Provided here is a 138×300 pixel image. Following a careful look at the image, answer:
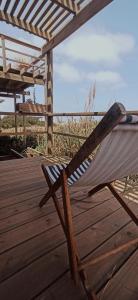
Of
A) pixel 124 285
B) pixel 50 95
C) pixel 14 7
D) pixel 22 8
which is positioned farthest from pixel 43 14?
pixel 124 285

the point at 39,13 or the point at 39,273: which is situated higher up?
the point at 39,13

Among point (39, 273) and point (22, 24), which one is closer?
point (39, 273)

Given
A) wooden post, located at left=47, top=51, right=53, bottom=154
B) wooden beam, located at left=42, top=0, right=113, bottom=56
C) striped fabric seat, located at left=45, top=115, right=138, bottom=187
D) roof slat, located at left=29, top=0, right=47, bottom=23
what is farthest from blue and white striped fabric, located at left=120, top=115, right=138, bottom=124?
wooden post, located at left=47, top=51, right=53, bottom=154

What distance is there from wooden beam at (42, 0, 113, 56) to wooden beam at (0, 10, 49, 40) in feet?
0.62

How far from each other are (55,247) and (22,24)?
337cm

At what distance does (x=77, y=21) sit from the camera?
2963 millimetres

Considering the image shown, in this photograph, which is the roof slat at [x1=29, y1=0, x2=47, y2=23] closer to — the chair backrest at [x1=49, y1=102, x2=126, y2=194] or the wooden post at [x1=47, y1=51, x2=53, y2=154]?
the wooden post at [x1=47, y1=51, x2=53, y2=154]

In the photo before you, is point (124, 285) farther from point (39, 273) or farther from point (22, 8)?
point (22, 8)

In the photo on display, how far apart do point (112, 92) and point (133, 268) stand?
2.75 metres

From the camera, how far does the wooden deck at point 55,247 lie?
3.10ft

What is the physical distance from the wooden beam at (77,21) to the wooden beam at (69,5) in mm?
81

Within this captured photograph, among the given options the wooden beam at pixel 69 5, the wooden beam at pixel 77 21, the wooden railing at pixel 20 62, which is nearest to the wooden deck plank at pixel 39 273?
the wooden beam at pixel 77 21

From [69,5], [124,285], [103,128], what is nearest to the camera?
[103,128]

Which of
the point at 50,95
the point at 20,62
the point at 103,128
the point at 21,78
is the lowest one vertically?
the point at 103,128
